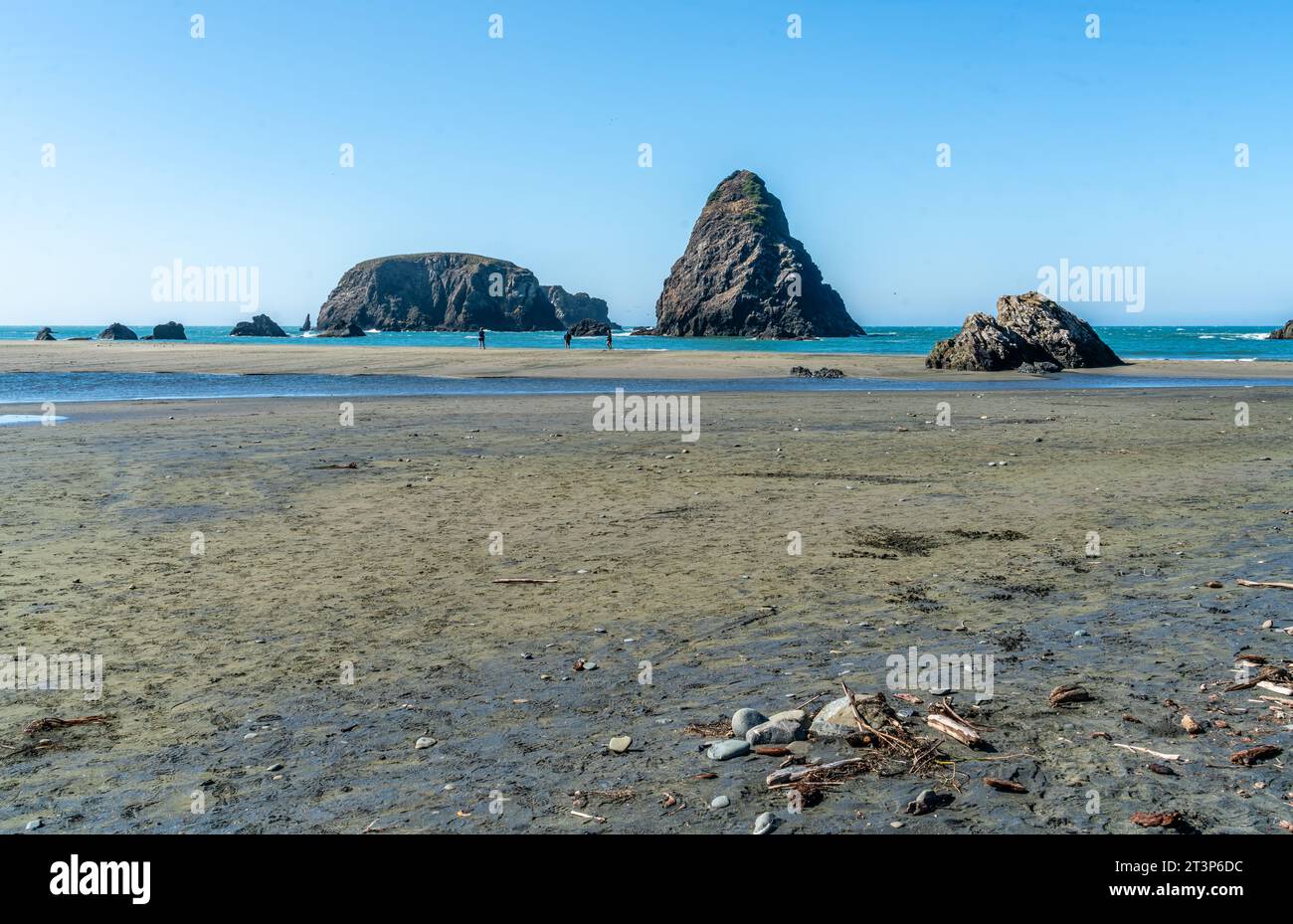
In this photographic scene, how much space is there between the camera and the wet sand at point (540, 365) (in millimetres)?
44250

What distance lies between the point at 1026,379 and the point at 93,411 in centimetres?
3688

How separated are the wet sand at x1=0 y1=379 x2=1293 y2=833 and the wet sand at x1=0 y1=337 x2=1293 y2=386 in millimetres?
27066

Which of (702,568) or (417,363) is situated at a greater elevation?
(417,363)

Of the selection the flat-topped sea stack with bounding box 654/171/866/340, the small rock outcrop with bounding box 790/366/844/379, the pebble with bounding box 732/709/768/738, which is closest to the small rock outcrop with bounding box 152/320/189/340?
the flat-topped sea stack with bounding box 654/171/866/340

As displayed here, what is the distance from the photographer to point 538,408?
27391 mm

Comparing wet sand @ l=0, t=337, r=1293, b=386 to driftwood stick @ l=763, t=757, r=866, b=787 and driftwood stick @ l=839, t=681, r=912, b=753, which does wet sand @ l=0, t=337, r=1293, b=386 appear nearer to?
driftwood stick @ l=839, t=681, r=912, b=753

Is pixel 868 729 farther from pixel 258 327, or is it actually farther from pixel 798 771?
pixel 258 327

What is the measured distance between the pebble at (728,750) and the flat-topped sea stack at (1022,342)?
4589 centimetres

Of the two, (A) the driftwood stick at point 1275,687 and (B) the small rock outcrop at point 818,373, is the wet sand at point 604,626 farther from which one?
(B) the small rock outcrop at point 818,373

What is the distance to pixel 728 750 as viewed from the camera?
16.9 feet

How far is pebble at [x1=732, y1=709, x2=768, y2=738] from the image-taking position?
540 cm

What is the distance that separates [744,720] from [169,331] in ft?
537
